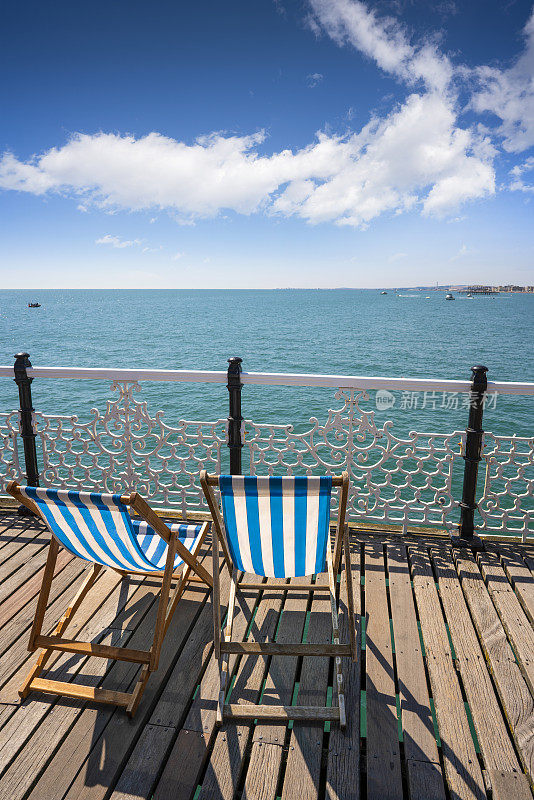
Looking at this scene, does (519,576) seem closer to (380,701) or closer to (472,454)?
(472,454)

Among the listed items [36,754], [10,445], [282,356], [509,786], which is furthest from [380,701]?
[282,356]

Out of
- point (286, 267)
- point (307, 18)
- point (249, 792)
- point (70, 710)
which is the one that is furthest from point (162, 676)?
point (286, 267)

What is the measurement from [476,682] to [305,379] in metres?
2.27

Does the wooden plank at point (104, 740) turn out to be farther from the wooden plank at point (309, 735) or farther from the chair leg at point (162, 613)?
the wooden plank at point (309, 735)

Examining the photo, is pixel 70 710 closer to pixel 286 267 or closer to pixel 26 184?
pixel 26 184

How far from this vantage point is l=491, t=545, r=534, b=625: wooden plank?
114 inches

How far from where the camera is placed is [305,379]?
3668 millimetres

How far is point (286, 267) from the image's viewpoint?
303 feet

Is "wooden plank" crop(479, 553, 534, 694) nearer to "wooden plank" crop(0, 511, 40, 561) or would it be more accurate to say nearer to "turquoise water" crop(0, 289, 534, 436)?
"wooden plank" crop(0, 511, 40, 561)

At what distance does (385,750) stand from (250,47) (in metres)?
13.2

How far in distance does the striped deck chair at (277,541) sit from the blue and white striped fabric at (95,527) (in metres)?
0.40

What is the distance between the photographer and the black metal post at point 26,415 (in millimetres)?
3869

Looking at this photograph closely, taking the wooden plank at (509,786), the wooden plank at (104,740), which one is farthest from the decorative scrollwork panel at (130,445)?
the wooden plank at (509,786)

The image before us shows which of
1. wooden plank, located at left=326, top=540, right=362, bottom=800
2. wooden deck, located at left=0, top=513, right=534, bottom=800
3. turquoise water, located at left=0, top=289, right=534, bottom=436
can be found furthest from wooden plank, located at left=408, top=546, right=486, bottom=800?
turquoise water, located at left=0, top=289, right=534, bottom=436
